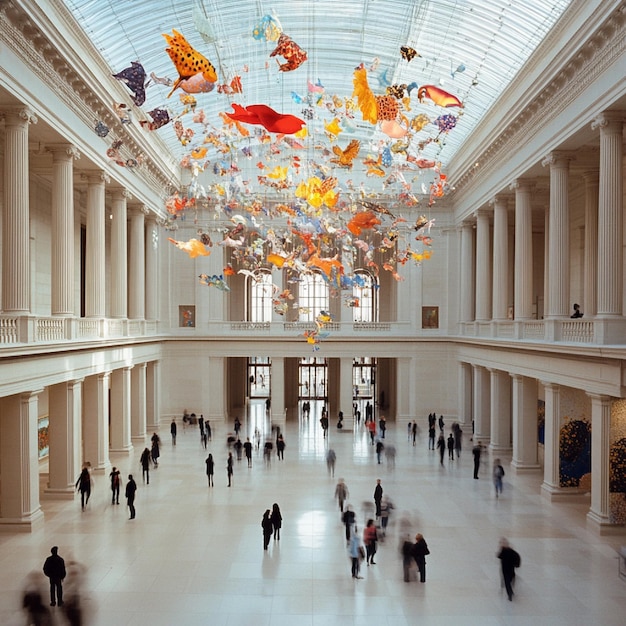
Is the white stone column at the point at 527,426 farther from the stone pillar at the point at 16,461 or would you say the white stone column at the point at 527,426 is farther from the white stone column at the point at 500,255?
the stone pillar at the point at 16,461

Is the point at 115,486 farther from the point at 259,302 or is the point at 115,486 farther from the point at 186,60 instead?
the point at 259,302

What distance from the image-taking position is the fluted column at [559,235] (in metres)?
18.3

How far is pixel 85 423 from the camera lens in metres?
20.8

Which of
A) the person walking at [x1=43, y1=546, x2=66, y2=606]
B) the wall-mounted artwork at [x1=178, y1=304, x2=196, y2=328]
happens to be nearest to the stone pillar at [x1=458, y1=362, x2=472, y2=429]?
the wall-mounted artwork at [x1=178, y1=304, x2=196, y2=328]

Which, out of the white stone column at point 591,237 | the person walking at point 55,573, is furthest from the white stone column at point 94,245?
the white stone column at point 591,237

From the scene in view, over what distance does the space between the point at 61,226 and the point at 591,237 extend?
55.9 ft

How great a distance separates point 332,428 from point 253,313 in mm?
14697

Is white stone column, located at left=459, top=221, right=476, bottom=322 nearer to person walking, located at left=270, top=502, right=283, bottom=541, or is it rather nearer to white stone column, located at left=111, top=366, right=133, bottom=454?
white stone column, located at left=111, top=366, right=133, bottom=454

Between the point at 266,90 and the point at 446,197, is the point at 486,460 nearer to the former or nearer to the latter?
the point at 446,197

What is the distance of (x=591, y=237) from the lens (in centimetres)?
2062

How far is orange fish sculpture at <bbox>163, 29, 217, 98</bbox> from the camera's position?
9891 mm

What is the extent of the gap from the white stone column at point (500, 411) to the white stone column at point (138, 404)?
1529 centimetres

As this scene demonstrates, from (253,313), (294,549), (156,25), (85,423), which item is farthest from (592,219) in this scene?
(253,313)

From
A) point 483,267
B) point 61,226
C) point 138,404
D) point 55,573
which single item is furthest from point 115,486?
point 483,267
